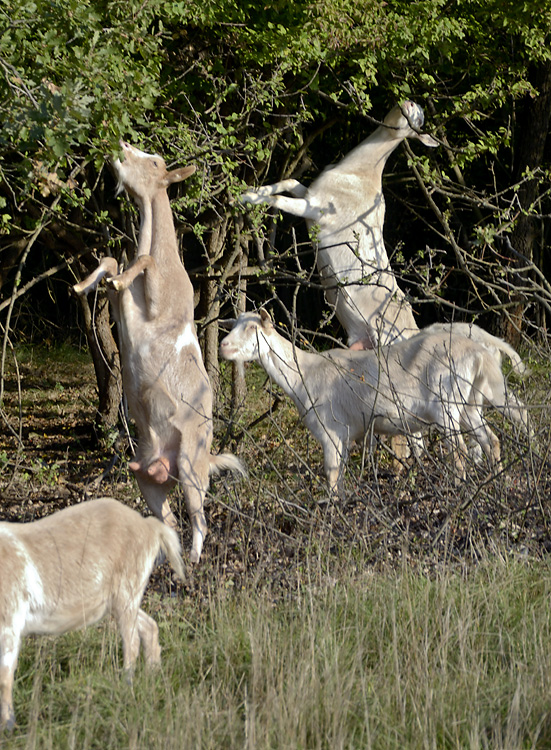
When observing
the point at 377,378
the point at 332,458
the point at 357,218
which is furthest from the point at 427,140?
the point at 332,458

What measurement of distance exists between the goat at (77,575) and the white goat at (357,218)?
4.49 m

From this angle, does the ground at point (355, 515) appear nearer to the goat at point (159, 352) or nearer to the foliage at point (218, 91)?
the goat at point (159, 352)

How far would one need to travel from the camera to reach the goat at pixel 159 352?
6254 mm

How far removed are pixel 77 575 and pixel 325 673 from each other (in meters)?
1.07

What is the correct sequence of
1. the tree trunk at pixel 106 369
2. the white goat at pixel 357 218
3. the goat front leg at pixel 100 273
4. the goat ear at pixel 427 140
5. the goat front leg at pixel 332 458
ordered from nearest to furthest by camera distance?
the goat front leg at pixel 100 273 < the goat front leg at pixel 332 458 < the white goat at pixel 357 218 < the goat ear at pixel 427 140 < the tree trunk at pixel 106 369

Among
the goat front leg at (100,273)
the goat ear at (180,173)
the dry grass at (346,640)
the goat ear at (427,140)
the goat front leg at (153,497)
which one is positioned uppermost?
the goat ear at (180,173)

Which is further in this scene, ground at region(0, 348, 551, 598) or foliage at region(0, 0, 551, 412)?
ground at region(0, 348, 551, 598)

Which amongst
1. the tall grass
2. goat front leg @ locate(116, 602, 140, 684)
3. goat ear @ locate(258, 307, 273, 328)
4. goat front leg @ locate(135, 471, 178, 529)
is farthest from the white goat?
goat front leg @ locate(116, 602, 140, 684)

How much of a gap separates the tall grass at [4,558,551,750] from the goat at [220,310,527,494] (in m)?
2.53

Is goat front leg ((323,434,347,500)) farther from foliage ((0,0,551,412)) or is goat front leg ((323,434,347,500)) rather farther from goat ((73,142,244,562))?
foliage ((0,0,551,412))

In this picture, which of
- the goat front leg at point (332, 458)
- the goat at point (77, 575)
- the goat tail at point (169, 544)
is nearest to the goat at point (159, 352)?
the goat front leg at point (332, 458)

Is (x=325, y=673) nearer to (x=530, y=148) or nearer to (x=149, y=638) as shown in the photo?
(x=149, y=638)

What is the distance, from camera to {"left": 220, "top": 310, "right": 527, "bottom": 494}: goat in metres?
7.28

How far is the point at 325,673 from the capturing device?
3641mm
